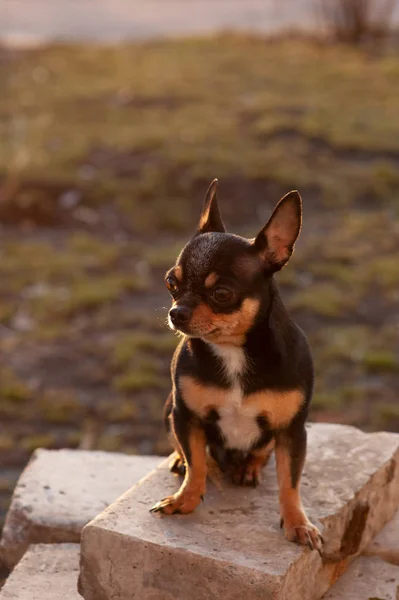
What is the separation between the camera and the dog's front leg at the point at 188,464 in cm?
297

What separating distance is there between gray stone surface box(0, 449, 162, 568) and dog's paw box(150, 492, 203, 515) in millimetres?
584

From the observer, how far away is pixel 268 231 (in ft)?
9.11

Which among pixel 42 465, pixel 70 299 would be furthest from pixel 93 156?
pixel 42 465

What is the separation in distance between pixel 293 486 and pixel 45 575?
92 cm

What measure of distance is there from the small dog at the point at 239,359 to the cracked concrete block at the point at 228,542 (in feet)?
0.29

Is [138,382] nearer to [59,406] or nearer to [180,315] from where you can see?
[59,406]

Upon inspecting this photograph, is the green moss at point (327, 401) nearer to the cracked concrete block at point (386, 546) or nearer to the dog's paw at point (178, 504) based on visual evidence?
the cracked concrete block at point (386, 546)

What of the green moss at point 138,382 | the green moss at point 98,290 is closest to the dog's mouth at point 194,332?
the green moss at point 138,382

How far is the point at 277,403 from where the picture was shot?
9.29 ft

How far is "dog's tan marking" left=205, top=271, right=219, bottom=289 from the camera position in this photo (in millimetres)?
2688

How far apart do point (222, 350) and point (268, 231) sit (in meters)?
0.35

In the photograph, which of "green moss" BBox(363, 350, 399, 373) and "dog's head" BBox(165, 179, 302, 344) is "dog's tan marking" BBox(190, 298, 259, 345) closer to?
"dog's head" BBox(165, 179, 302, 344)

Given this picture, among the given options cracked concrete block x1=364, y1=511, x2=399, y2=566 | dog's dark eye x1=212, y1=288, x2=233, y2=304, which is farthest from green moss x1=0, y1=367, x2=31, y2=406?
dog's dark eye x1=212, y1=288, x2=233, y2=304

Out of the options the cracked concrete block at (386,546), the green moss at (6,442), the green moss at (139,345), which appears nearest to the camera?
the cracked concrete block at (386,546)
